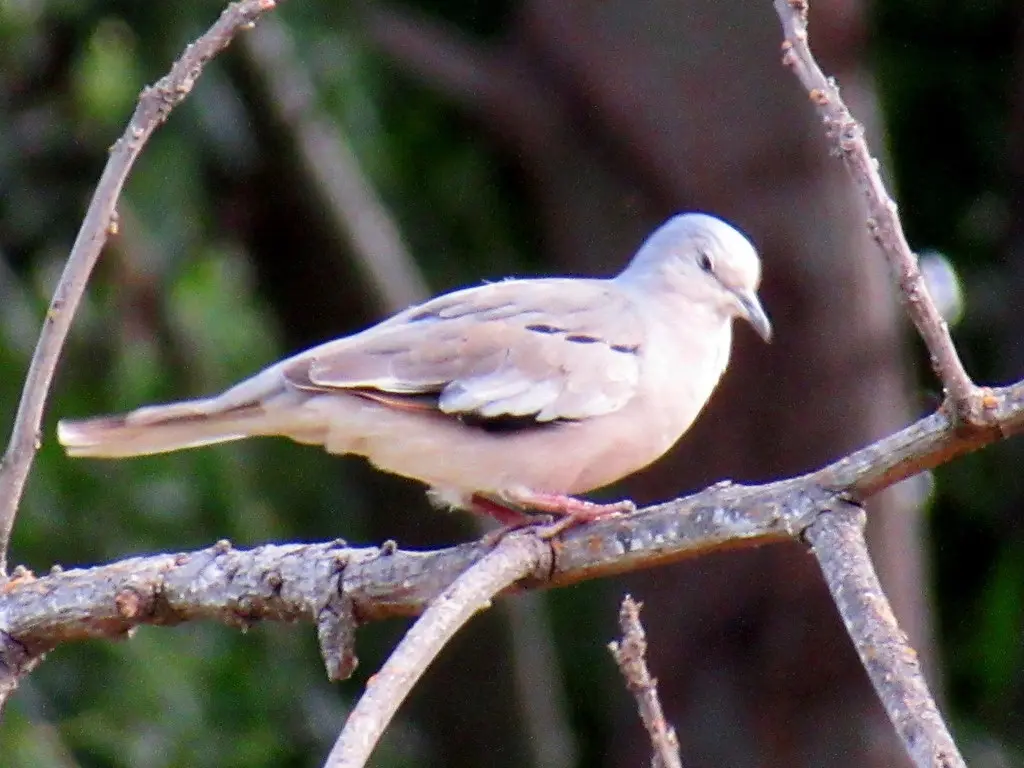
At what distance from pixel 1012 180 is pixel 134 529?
3.42 m

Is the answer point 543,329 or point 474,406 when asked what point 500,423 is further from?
point 543,329

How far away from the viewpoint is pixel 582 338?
3.76m

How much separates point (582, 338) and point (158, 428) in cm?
90

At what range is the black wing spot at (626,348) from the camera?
377 centimetres

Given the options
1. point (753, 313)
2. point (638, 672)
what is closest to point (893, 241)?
point (638, 672)

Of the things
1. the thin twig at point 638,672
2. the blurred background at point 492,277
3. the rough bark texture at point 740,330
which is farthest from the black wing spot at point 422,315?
the rough bark texture at point 740,330

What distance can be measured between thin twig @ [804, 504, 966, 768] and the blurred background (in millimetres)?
3122

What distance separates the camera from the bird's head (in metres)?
4.25

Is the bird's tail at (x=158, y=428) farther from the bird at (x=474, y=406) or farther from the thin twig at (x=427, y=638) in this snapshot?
the thin twig at (x=427, y=638)

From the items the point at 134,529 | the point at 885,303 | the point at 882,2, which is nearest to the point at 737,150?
the point at 885,303

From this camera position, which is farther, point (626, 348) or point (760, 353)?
point (760, 353)

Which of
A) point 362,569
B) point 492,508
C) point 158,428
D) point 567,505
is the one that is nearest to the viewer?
point 362,569

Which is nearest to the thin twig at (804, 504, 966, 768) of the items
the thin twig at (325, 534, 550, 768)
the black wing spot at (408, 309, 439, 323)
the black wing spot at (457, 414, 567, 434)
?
the thin twig at (325, 534, 550, 768)

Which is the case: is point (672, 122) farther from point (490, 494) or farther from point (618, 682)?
point (490, 494)
